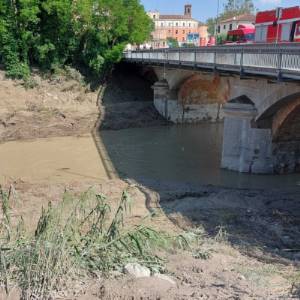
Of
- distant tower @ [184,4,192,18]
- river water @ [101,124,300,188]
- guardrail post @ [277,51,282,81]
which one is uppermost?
distant tower @ [184,4,192,18]

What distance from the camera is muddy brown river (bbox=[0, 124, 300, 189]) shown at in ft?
59.7

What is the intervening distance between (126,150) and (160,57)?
728 cm

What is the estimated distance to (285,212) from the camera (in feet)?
43.2

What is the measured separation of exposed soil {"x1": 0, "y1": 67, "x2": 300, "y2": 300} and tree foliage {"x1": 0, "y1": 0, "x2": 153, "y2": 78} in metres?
2.73

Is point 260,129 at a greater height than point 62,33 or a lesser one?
lesser

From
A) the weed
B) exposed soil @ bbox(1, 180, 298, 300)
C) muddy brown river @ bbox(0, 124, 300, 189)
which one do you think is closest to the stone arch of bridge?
muddy brown river @ bbox(0, 124, 300, 189)

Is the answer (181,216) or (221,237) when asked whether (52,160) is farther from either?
(221,237)

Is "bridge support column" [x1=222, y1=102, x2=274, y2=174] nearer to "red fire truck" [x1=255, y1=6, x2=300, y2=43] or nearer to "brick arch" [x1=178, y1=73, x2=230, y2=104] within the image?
"red fire truck" [x1=255, y1=6, x2=300, y2=43]

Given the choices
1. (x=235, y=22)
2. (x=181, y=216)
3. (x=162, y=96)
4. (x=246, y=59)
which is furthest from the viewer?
(x=235, y=22)

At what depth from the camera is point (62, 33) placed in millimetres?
33281

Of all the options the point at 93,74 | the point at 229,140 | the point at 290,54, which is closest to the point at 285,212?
the point at 290,54

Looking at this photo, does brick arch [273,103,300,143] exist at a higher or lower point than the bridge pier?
higher

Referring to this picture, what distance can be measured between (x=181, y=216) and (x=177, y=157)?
31.5 ft

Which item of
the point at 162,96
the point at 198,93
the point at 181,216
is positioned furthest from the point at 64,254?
the point at 198,93
